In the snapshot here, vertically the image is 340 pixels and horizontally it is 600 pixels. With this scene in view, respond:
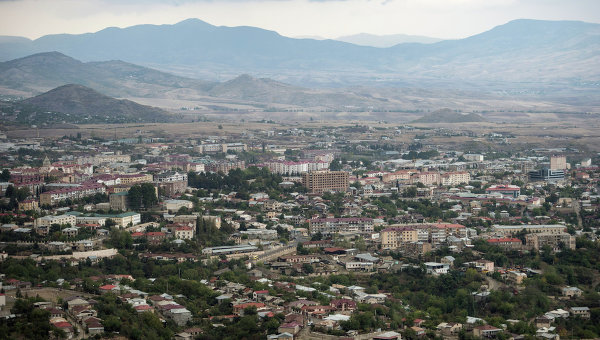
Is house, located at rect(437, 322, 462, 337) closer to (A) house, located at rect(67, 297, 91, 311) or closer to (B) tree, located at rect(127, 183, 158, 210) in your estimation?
(A) house, located at rect(67, 297, 91, 311)

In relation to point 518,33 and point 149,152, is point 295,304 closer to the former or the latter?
point 149,152

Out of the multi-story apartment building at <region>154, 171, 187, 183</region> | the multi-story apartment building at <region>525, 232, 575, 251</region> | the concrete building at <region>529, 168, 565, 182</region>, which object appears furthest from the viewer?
the concrete building at <region>529, 168, 565, 182</region>

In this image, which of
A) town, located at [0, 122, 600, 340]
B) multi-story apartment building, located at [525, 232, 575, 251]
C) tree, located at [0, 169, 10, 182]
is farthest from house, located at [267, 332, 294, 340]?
tree, located at [0, 169, 10, 182]

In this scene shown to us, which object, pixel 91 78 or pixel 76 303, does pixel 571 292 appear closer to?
pixel 76 303

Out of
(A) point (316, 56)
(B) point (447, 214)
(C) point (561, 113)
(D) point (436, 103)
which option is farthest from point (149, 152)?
(A) point (316, 56)

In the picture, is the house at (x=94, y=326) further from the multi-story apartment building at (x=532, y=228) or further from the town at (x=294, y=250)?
the multi-story apartment building at (x=532, y=228)

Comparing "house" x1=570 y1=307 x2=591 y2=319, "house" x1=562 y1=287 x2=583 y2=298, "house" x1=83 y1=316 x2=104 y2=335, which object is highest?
"house" x1=83 y1=316 x2=104 y2=335
